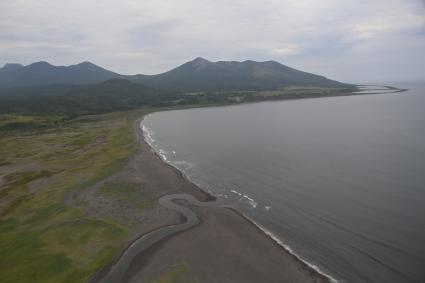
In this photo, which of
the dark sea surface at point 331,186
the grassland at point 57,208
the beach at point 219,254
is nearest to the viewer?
the beach at point 219,254

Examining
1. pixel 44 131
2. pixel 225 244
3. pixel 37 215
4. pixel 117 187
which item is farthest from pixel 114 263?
pixel 44 131

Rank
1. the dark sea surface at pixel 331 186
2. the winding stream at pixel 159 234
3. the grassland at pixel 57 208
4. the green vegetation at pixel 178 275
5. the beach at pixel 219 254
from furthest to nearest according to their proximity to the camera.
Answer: the grassland at pixel 57 208 → the dark sea surface at pixel 331 186 → the winding stream at pixel 159 234 → the beach at pixel 219 254 → the green vegetation at pixel 178 275

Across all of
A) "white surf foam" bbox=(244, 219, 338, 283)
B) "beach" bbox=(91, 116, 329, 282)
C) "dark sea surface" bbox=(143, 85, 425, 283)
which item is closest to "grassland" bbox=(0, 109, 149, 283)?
"beach" bbox=(91, 116, 329, 282)

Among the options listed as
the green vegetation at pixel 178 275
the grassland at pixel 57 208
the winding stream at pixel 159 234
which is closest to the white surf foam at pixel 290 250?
the winding stream at pixel 159 234

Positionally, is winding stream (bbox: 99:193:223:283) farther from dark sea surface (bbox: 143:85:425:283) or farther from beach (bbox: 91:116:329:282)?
Answer: dark sea surface (bbox: 143:85:425:283)

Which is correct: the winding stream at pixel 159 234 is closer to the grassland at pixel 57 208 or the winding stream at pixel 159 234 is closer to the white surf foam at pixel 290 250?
the grassland at pixel 57 208

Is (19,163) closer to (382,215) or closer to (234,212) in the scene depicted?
(234,212)
